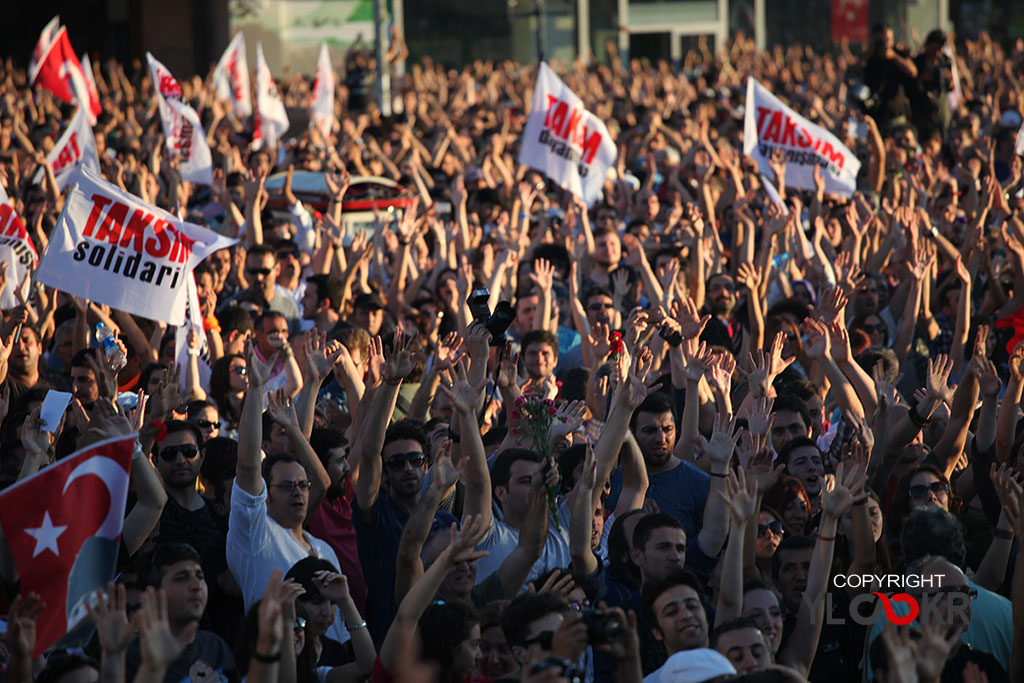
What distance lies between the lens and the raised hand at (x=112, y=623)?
3887 mm

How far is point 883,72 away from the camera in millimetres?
16625

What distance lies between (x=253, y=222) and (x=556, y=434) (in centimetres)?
536

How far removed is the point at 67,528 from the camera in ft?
14.2

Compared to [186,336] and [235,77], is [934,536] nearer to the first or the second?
[186,336]

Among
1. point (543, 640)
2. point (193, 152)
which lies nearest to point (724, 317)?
point (543, 640)

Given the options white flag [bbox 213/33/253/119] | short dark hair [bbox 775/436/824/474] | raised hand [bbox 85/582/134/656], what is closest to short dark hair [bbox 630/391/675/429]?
short dark hair [bbox 775/436/824/474]

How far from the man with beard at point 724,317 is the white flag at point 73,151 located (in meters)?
5.43

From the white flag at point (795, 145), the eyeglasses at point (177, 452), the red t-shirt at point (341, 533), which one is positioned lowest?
the red t-shirt at point (341, 533)

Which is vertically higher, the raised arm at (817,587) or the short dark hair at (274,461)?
the short dark hair at (274,461)

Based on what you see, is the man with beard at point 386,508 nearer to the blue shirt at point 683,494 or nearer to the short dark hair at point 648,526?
the short dark hair at point 648,526

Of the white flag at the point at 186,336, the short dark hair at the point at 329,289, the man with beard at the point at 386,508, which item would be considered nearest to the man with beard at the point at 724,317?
the short dark hair at the point at 329,289

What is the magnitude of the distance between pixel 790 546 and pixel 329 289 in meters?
4.99

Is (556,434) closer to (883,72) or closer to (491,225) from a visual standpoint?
(491,225)

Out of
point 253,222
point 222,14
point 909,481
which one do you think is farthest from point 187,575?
point 222,14
